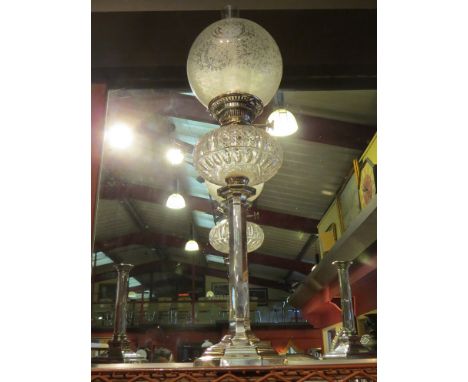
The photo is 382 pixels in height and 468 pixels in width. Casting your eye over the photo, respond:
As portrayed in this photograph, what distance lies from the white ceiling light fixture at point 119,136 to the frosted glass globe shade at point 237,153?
469 millimetres

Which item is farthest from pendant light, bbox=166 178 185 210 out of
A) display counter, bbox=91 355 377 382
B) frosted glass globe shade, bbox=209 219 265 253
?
display counter, bbox=91 355 377 382

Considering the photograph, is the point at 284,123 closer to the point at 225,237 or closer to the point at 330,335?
the point at 225,237

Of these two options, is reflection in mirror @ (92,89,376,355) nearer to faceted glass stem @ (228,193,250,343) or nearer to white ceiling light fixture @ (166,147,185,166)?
white ceiling light fixture @ (166,147,185,166)

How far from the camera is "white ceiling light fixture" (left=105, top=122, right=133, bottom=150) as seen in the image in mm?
1209

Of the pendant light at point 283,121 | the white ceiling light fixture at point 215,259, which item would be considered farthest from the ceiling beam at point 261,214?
the pendant light at point 283,121

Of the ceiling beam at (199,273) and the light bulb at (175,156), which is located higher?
the light bulb at (175,156)

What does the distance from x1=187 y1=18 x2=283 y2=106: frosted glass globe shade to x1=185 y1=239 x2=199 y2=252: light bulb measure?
0.39m

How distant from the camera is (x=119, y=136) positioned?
121cm

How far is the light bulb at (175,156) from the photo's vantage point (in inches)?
45.0

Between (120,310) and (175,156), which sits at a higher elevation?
(175,156)

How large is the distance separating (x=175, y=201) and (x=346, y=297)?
0.49m

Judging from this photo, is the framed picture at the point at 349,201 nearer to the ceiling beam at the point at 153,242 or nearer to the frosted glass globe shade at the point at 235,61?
the ceiling beam at the point at 153,242

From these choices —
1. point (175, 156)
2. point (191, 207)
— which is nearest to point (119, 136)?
point (175, 156)
